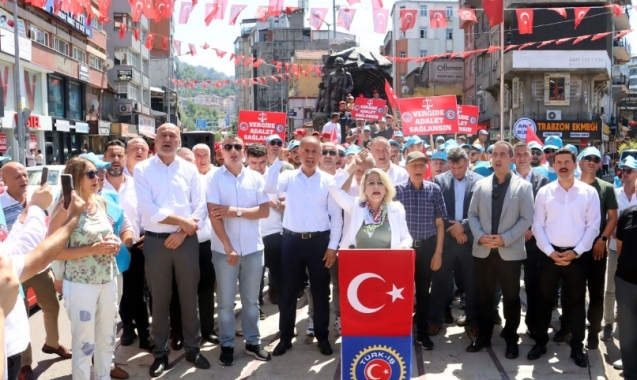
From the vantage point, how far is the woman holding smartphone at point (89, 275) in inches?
183

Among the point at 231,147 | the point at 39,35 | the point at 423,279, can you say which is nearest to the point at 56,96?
the point at 39,35

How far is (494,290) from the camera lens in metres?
6.25

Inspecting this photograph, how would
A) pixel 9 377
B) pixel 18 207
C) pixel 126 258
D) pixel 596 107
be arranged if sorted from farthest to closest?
pixel 596 107
pixel 18 207
pixel 126 258
pixel 9 377

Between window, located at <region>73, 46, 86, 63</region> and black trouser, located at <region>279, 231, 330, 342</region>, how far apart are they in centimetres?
3726

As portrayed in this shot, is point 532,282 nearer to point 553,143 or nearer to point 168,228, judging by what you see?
point 553,143

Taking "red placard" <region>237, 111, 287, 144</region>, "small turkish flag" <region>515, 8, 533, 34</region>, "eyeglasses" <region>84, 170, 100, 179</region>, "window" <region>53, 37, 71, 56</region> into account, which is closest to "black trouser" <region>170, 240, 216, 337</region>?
"eyeglasses" <region>84, 170, 100, 179</region>

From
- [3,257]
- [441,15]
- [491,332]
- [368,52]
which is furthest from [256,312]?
[368,52]

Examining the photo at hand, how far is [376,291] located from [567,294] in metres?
2.22

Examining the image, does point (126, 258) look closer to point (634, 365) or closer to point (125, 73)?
point (634, 365)

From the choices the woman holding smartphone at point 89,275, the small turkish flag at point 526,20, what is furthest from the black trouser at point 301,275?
the small turkish flag at point 526,20

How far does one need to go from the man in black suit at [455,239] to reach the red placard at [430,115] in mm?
5219

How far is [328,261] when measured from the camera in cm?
618

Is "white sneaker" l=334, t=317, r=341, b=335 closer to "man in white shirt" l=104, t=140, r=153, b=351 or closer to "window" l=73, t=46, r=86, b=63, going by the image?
"man in white shirt" l=104, t=140, r=153, b=351

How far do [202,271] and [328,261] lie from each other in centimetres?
135
